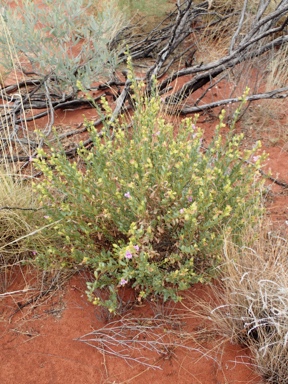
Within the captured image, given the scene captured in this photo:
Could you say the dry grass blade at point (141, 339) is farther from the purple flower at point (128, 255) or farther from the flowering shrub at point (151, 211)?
the purple flower at point (128, 255)

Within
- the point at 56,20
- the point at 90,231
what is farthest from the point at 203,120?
the point at 90,231

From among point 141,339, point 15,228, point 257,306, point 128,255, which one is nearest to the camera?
point 128,255

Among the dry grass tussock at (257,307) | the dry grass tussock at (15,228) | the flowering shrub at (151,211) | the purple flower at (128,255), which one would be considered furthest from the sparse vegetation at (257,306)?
the dry grass tussock at (15,228)

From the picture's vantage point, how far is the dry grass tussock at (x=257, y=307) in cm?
183

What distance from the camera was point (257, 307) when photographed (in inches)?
76.8

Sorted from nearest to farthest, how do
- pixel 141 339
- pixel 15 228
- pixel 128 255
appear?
pixel 128 255 < pixel 141 339 < pixel 15 228

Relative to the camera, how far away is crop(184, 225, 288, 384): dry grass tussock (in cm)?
183

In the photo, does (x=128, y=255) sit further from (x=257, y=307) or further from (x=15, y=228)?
(x=15, y=228)

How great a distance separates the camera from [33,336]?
2.16 metres

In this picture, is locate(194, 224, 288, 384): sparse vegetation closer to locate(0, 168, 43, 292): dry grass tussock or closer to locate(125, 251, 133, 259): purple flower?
locate(125, 251, 133, 259): purple flower

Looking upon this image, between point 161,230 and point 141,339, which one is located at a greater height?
point 161,230

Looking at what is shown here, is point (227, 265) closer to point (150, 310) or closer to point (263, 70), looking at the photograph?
point (150, 310)

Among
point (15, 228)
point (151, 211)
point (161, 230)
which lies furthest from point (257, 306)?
point (15, 228)

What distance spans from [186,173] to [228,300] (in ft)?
2.27
